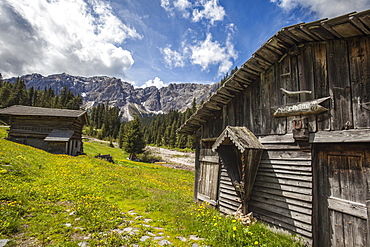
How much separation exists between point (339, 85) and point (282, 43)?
7.94 ft

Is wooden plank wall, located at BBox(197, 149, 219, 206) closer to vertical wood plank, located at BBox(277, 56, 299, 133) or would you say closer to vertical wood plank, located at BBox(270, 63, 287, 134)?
vertical wood plank, located at BBox(270, 63, 287, 134)

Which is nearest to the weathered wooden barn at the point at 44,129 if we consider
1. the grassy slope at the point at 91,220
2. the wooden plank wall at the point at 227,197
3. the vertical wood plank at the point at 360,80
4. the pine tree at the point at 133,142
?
the grassy slope at the point at 91,220

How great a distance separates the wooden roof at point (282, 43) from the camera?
5039 mm

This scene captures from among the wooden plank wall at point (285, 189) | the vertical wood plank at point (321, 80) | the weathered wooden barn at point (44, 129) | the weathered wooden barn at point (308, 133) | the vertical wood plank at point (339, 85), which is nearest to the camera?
the weathered wooden barn at point (308, 133)

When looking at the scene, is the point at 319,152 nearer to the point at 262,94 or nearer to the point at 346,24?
the point at 262,94

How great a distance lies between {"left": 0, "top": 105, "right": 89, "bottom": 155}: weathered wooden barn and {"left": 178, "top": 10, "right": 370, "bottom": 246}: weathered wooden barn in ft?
90.7

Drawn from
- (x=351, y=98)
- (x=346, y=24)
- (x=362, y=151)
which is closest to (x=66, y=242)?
(x=362, y=151)

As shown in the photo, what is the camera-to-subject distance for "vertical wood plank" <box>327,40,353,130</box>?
17.9ft

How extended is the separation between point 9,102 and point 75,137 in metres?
→ 71.6

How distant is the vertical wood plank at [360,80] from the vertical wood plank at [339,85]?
0.12 m

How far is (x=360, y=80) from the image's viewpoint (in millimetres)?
5262

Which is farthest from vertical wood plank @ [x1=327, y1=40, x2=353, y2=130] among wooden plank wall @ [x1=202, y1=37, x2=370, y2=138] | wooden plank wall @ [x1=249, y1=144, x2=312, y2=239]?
wooden plank wall @ [x1=249, y1=144, x2=312, y2=239]

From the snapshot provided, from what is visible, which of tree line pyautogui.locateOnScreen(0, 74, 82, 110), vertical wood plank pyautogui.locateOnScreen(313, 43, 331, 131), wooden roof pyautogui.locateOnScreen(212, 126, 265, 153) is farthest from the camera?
tree line pyautogui.locateOnScreen(0, 74, 82, 110)

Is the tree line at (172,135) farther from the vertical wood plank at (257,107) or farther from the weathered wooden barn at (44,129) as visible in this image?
the vertical wood plank at (257,107)
